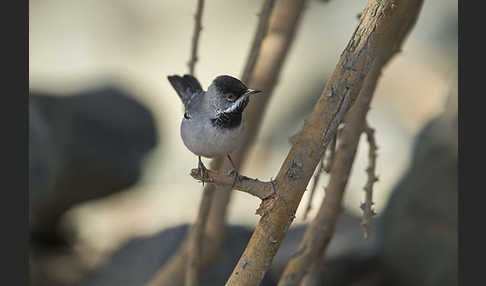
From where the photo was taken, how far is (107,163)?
8.05m

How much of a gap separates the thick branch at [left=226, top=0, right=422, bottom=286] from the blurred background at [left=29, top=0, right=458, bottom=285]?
5.04 metres

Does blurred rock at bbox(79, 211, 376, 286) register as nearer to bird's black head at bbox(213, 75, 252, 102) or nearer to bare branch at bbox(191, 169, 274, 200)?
bird's black head at bbox(213, 75, 252, 102)

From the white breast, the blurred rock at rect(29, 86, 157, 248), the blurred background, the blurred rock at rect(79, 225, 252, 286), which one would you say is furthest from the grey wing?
the blurred background

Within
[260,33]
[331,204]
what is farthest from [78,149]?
[331,204]

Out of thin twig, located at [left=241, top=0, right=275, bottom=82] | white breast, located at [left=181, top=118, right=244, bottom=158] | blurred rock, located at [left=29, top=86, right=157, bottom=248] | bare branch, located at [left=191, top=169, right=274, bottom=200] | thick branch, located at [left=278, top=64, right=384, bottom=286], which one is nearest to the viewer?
bare branch, located at [left=191, top=169, right=274, bottom=200]

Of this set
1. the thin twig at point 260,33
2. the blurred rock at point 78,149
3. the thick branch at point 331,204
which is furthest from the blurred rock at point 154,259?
the thin twig at point 260,33

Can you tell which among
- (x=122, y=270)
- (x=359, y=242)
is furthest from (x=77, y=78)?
(x=359, y=242)

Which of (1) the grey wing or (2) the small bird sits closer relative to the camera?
(2) the small bird

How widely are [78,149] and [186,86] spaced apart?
396 cm

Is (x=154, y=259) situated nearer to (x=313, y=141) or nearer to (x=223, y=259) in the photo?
(x=223, y=259)

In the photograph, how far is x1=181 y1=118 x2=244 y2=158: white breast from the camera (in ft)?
11.6

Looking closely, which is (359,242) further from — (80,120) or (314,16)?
(314,16)

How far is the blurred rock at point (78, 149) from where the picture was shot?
7383mm

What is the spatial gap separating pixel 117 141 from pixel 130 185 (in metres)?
0.59
